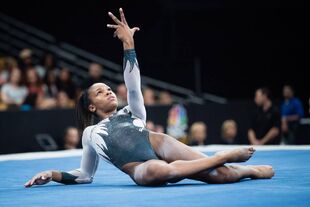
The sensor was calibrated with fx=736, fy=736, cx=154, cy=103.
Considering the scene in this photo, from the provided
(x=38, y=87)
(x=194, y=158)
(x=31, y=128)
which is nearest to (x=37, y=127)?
(x=31, y=128)

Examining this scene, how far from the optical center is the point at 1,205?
4.12m

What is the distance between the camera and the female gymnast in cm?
460

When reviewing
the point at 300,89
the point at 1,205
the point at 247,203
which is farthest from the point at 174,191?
the point at 300,89

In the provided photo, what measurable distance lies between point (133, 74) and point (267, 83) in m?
8.45

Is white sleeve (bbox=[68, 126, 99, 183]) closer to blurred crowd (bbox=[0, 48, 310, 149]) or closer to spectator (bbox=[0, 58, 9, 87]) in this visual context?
blurred crowd (bbox=[0, 48, 310, 149])

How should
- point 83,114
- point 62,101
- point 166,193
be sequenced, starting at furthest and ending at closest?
point 62,101
point 83,114
point 166,193

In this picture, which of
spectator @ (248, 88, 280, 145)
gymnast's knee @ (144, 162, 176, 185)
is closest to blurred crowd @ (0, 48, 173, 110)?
spectator @ (248, 88, 280, 145)

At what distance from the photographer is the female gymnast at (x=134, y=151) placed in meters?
4.60

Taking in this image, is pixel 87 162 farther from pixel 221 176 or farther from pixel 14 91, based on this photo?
pixel 14 91

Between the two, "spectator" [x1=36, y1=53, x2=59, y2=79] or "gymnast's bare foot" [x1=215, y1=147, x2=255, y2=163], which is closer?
"gymnast's bare foot" [x1=215, y1=147, x2=255, y2=163]

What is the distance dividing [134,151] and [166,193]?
57 centimetres

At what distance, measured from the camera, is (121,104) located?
10.5 metres

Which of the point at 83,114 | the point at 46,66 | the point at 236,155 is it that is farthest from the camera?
the point at 46,66

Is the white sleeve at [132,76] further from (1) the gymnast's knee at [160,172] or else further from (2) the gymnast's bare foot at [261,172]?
(2) the gymnast's bare foot at [261,172]
